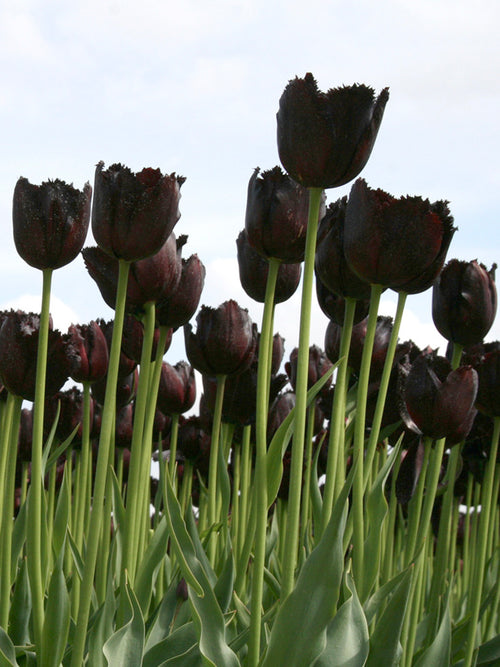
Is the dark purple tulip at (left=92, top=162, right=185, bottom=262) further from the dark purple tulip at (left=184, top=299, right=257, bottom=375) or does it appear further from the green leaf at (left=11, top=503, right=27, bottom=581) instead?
the green leaf at (left=11, top=503, right=27, bottom=581)

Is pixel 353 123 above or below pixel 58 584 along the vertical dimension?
above

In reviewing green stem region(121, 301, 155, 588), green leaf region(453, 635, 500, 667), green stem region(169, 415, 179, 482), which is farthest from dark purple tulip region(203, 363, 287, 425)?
green leaf region(453, 635, 500, 667)

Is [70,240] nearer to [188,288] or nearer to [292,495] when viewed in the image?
[188,288]

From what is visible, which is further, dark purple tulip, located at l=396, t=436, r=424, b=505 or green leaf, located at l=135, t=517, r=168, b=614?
dark purple tulip, located at l=396, t=436, r=424, b=505

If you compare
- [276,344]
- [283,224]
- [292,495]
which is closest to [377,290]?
[283,224]

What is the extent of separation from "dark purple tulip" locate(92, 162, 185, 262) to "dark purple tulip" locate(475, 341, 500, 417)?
979mm

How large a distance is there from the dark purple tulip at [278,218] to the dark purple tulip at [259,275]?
25 centimetres

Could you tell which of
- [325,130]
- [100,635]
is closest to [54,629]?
[100,635]

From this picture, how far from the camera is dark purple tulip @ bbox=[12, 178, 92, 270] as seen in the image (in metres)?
1.33

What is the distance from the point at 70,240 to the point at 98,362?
61 centimetres

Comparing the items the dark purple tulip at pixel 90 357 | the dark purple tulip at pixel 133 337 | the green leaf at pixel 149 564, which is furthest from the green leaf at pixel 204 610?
the dark purple tulip at pixel 90 357

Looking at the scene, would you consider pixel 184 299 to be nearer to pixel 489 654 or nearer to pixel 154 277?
pixel 154 277

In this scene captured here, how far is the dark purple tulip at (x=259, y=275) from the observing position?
1.68m

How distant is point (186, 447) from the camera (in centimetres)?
277
